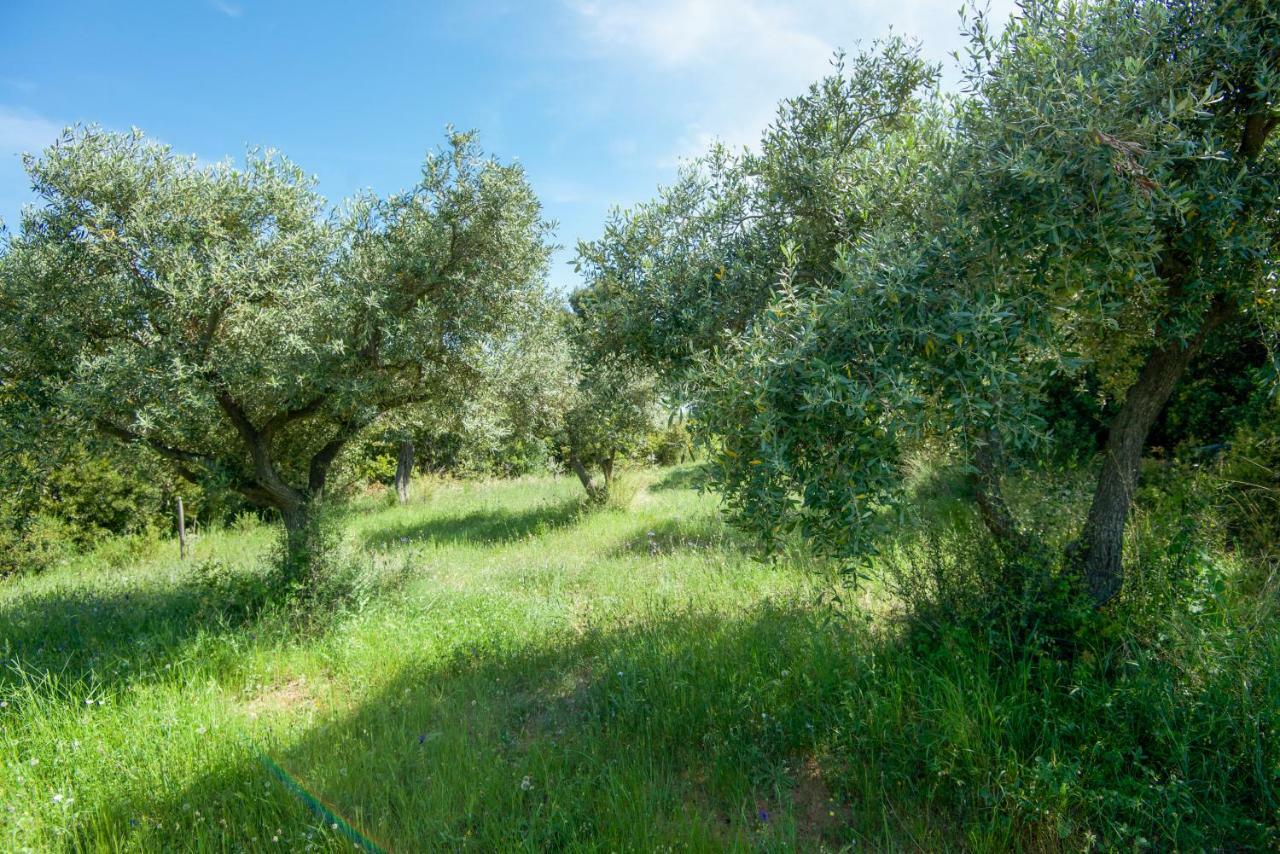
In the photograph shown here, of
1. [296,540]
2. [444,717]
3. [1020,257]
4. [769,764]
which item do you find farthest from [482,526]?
[1020,257]

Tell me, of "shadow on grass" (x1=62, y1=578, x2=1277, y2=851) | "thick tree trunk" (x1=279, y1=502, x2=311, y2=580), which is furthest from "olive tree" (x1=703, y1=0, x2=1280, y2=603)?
"thick tree trunk" (x1=279, y1=502, x2=311, y2=580)

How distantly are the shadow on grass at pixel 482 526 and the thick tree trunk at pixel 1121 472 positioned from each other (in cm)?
985

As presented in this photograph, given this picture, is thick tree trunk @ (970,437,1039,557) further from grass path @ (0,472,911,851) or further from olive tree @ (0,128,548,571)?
olive tree @ (0,128,548,571)

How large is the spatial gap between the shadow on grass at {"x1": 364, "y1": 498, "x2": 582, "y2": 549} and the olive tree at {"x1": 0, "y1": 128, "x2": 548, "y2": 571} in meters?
5.01

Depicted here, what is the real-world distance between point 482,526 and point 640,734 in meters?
10.7

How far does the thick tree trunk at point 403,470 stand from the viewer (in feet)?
68.4

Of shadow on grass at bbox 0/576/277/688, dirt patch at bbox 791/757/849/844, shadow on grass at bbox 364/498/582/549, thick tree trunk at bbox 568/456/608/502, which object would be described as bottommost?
dirt patch at bbox 791/757/849/844

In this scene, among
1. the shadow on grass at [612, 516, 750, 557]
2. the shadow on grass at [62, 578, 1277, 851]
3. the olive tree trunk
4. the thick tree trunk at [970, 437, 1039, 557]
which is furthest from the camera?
the olive tree trunk

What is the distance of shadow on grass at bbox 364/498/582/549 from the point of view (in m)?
13.2

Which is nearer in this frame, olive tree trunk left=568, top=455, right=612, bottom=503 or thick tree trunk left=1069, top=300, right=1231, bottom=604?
thick tree trunk left=1069, top=300, right=1231, bottom=604

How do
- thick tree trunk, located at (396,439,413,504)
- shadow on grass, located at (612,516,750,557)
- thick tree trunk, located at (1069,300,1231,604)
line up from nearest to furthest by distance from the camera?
thick tree trunk, located at (1069,300,1231,604), shadow on grass, located at (612,516,750,557), thick tree trunk, located at (396,439,413,504)

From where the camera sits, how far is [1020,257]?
375cm

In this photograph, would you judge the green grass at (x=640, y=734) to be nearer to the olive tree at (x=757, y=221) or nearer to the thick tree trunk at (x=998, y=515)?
the thick tree trunk at (x=998, y=515)

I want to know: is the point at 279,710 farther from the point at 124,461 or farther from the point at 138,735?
the point at 124,461
